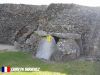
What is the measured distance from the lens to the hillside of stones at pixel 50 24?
719 inches

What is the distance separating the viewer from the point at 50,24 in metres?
19.5

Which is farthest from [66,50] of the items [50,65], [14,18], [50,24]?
[14,18]

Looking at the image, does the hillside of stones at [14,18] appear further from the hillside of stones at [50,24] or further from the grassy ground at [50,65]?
the grassy ground at [50,65]

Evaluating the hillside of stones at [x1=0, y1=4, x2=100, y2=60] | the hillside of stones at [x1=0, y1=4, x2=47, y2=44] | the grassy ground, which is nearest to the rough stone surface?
the hillside of stones at [x1=0, y1=4, x2=100, y2=60]

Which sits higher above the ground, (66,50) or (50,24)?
(50,24)

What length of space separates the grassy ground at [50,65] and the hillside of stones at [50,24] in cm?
161

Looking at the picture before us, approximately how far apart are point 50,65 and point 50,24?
450cm

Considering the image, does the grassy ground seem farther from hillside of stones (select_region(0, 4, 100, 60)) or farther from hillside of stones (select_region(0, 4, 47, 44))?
hillside of stones (select_region(0, 4, 47, 44))

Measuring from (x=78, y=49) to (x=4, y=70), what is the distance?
5170mm

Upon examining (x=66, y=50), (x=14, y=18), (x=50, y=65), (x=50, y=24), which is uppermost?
(x=14, y=18)

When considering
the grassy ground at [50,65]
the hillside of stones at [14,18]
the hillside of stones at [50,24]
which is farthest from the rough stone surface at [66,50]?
the hillside of stones at [14,18]

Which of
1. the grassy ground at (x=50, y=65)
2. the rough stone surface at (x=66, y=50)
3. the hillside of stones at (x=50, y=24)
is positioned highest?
the hillside of stones at (x=50, y=24)

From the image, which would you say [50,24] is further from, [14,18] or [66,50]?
[14,18]

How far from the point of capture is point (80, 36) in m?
18.1
